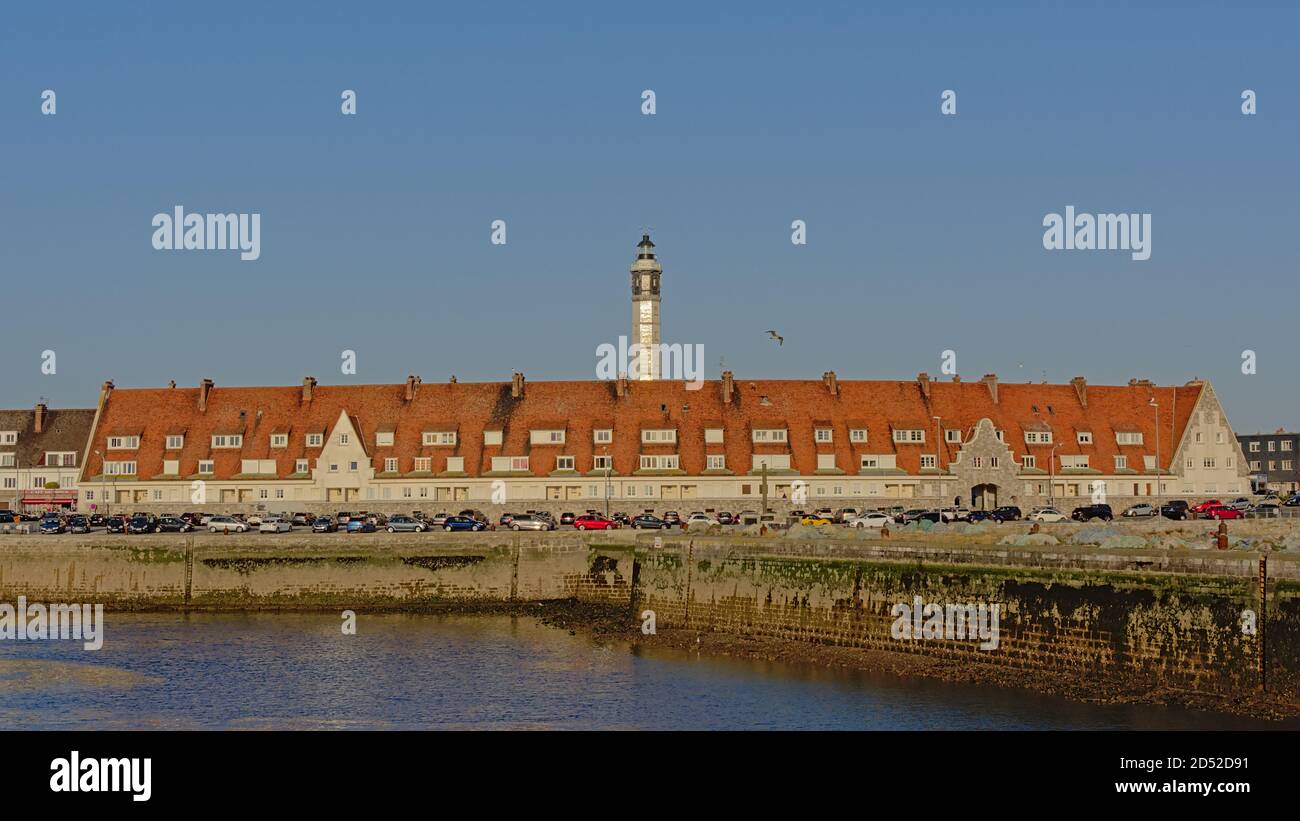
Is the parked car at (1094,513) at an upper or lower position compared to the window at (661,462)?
lower

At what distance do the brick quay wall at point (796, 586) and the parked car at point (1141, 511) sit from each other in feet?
109

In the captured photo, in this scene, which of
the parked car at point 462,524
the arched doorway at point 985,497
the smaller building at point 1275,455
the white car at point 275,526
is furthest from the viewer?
the smaller building at point 1275,455

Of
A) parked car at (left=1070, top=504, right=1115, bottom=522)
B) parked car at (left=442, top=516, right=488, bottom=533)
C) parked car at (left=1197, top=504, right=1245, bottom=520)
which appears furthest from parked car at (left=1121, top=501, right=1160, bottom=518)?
parked car at (left=442, top=516, right=488, bottom=533)

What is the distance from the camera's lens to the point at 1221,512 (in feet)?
283

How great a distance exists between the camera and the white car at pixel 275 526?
279 ft

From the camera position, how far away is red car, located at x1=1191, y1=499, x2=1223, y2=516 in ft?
290

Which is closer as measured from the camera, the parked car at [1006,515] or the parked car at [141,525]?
the parked car at [141,525]

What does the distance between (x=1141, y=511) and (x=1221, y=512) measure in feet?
18.2

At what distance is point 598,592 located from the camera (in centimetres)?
7256

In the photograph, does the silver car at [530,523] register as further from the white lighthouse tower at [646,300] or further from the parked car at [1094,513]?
the white lighthouse tower at [646,300]

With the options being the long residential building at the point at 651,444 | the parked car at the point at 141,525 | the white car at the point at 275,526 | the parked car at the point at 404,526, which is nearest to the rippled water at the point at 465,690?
the parked car at the point at 404,526

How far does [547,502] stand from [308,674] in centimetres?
4065

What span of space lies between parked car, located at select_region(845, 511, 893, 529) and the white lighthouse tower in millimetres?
62585
